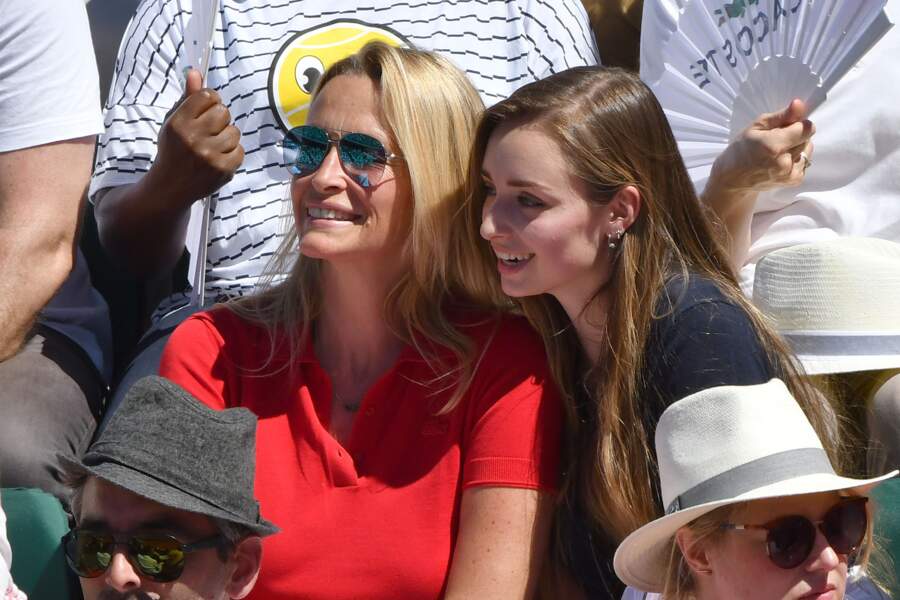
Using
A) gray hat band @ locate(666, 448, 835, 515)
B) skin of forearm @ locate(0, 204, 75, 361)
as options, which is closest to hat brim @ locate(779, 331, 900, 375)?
gray hat band @ locate(666, 448, 835, 515)

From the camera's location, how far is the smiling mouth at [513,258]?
248 centimetres

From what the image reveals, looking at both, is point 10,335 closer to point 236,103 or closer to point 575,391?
point 236,103

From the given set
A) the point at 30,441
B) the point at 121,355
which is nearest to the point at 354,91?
the point at 30,441

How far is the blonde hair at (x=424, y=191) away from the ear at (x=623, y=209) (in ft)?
1.05

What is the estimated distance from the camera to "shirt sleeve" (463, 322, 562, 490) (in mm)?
2412

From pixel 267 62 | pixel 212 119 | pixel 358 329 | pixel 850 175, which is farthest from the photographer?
pixel 267 62

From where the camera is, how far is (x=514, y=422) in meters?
2.44

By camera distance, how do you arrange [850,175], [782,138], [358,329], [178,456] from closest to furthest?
[178,456]
[782,138]
[358,329]
[850,175]

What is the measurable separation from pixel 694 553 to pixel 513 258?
78cm

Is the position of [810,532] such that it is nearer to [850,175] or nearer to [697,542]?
[697,542]

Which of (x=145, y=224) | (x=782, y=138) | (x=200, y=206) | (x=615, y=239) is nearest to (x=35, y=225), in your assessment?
(x=145, y=224)

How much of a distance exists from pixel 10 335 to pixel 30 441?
293 millimetres

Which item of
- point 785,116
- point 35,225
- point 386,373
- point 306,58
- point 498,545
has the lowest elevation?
point 498,545

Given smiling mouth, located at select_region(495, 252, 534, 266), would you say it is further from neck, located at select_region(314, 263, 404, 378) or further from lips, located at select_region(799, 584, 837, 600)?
lips, located at select_region(799, 584, 837, 600)
